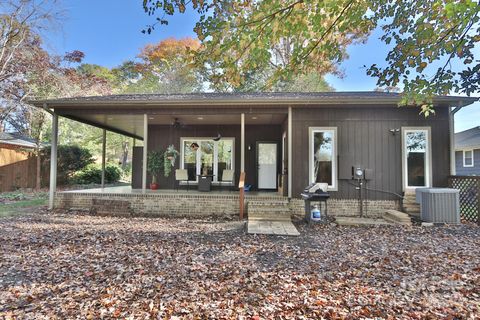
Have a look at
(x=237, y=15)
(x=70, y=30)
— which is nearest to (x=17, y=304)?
(x=237, y=15)

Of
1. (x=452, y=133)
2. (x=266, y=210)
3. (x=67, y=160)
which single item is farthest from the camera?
(x=67, y=160)

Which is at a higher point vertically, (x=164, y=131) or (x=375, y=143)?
(x=164, y=131)

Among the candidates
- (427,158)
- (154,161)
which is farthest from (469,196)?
(154,161)

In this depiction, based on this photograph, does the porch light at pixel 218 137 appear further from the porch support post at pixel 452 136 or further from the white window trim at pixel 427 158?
the porch support post at pixel 452 136

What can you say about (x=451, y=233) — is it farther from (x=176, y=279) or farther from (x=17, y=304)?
(x=17, y=304)

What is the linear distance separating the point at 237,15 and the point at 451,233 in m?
5.73

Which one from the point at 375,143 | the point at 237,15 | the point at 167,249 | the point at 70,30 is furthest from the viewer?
the point at 70,30

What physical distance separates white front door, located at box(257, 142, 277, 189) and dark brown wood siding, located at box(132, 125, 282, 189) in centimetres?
15

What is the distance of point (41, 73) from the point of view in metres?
13.2

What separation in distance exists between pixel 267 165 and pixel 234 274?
279 inches

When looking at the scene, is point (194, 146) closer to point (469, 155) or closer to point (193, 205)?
point (193, 205)

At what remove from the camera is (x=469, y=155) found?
15.7 metres

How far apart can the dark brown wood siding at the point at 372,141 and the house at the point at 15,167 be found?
1195 cm

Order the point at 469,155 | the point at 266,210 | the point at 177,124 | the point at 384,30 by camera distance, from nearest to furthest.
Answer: the point at 384,30 → the point at 266,210 → the point at 177,124 → the point at 469,155
